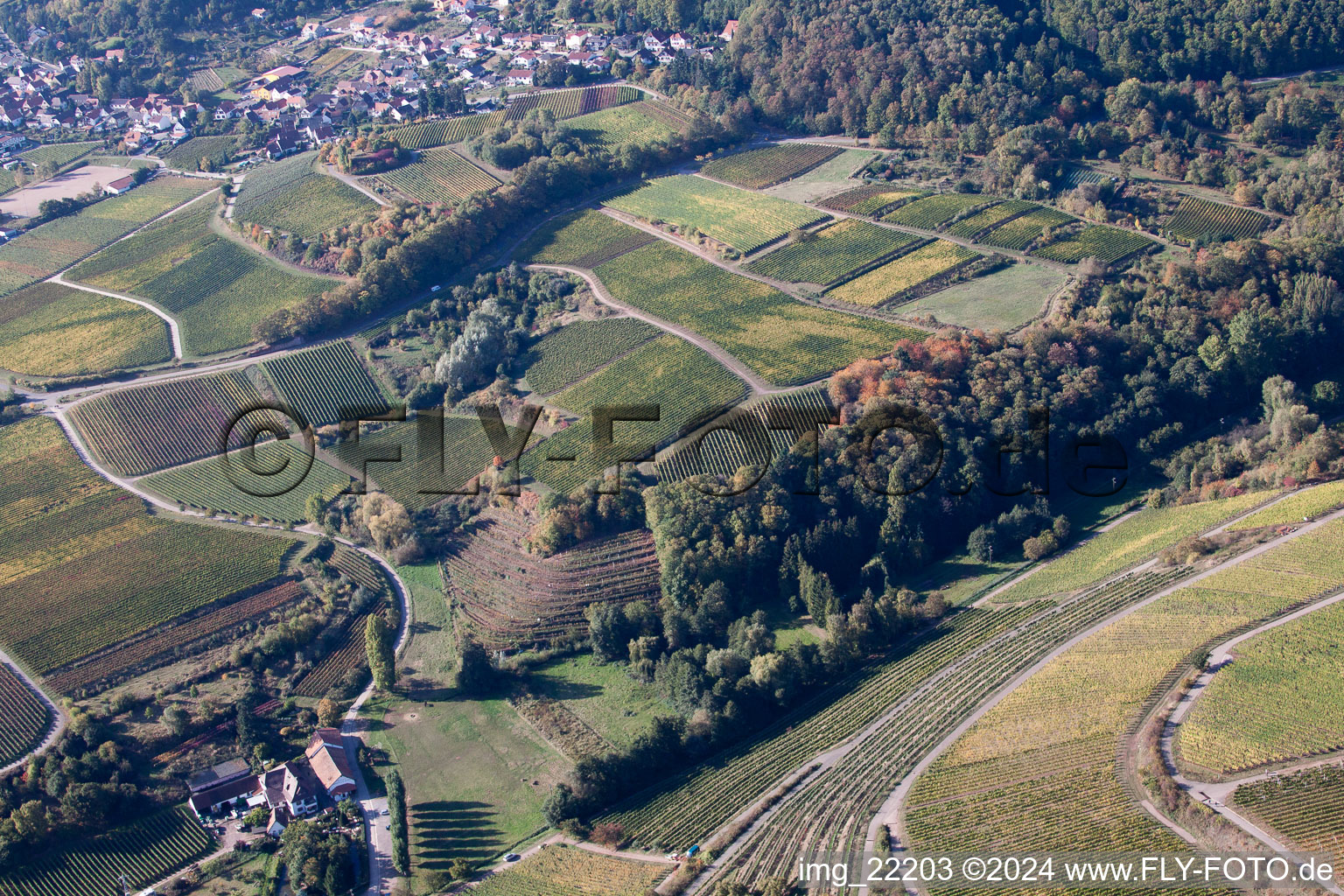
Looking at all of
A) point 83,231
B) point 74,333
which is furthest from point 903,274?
point 83,231

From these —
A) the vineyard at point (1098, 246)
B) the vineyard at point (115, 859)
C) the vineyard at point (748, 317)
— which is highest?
the vineyard at point (1098, 246)

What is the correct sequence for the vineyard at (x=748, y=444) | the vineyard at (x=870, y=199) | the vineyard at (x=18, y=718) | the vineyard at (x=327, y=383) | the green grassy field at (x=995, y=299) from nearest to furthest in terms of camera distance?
the vineyard at (x=18, y=718), the vineyard at (x=748, y=444), the vineyard at (x=327, y=383), the green grassy field at (x=995, y=299), the vineyard at (x=870, y=199)

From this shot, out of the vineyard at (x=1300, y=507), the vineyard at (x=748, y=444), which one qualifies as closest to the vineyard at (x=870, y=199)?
the vineyard at (x=748, y=444)

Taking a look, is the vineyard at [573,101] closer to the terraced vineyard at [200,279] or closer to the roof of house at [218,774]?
the terraced vineyard at [200,279]

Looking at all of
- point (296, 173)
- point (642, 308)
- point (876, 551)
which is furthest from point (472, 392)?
point (296, 173)

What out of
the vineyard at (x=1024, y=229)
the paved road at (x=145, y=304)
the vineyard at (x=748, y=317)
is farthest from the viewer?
the vineyard at (x=1024, y=229)

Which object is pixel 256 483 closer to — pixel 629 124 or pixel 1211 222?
pixel 629 124
